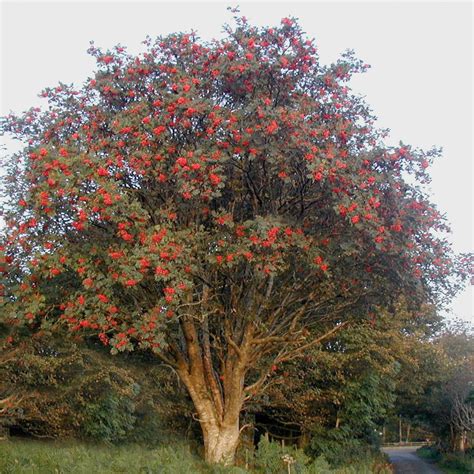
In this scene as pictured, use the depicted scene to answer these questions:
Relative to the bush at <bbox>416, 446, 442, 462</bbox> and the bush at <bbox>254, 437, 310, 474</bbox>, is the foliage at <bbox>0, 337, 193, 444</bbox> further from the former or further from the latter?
the bush at <bbox>416, 446, 442, 462</bbox>

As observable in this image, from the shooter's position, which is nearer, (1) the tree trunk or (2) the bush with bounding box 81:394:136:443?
(2) the bush with bounding box 81:394:136:443

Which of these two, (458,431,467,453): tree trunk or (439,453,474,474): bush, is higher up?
(458,431,467,453): tree trunk

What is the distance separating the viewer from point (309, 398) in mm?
25344

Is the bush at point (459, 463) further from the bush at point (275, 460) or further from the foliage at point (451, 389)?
the bush at point (275, 460)

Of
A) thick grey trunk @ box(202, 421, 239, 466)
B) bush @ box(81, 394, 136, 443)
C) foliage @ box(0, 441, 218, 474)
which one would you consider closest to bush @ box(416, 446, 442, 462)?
bush @ box(81, 394, 136, 443)

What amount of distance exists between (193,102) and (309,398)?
54.1 ft

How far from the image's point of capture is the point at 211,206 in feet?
44.2

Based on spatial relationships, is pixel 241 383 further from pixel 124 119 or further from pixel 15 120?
pixel 15 120

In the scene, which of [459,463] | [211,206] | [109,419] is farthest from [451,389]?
[211,206]

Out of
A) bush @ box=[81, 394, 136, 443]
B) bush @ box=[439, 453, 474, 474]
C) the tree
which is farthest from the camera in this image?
bush @ box=[439, 453, 474, 474]

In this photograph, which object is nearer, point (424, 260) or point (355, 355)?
point (424, 260)

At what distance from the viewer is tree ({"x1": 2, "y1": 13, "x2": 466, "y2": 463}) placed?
1091cm

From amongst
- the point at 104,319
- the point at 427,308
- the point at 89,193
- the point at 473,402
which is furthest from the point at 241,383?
the point at 473,402

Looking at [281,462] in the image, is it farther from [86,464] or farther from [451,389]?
[451,389]
